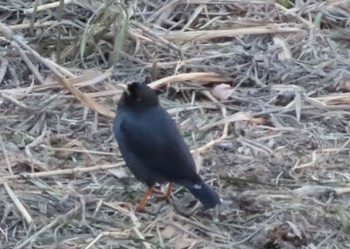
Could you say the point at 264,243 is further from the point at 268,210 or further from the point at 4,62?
the point at 4,62

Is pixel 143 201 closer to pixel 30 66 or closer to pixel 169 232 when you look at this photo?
pixel 169 232

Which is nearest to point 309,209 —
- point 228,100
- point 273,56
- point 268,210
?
point 268,210

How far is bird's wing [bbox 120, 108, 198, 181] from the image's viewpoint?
4.65m

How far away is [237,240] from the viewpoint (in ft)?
14.9

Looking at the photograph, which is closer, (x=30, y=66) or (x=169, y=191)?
(x=169, y=191)

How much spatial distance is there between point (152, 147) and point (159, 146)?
0.03 m

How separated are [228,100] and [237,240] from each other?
1445 millimetres

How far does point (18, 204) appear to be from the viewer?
4.66 m

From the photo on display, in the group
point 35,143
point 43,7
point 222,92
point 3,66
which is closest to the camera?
point 35,143

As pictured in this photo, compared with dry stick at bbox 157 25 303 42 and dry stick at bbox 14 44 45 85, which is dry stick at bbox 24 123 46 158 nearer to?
dry stick at bbox 14 44 45 85

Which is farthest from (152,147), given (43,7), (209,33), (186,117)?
(43,7)

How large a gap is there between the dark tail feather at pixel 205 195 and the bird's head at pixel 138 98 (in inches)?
17.7

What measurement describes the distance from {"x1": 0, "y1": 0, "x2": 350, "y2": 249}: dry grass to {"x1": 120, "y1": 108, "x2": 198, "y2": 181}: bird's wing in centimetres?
19

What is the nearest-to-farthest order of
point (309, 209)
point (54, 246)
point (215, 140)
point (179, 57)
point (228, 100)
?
point (54, 246)
point (309, 209)
point (215, 140)
point (228, 100)
point (179, 57)
